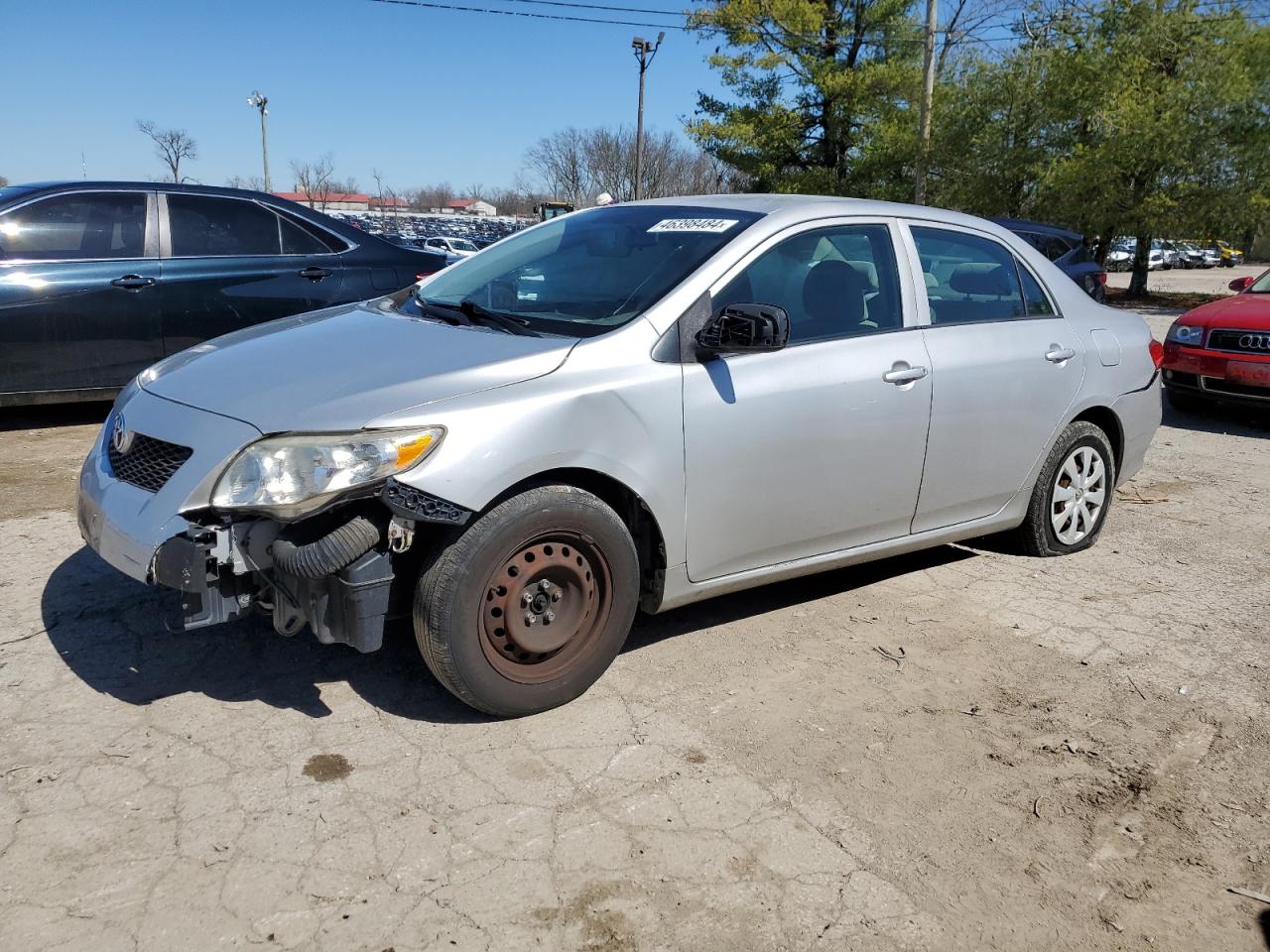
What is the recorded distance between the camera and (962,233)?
4.48 meters

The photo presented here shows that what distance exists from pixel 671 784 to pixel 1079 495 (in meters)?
3.05

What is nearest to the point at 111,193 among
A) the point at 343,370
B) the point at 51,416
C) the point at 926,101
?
the point at 51,416

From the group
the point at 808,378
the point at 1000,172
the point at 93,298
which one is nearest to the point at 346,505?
the point at 808,378

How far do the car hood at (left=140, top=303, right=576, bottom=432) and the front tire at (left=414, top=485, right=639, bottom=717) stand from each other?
41 cm

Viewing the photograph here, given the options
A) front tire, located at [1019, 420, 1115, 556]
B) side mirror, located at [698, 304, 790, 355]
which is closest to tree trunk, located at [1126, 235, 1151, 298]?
front tire, located at [1019, 420, 1115, 556]

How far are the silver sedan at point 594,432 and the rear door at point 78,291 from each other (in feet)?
10.1

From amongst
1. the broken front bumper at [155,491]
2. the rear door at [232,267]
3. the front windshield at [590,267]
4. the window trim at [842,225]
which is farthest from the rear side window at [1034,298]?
the rear door at [232,267]

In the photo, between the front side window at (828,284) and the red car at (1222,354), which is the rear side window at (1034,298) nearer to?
the front side window at (828,284)

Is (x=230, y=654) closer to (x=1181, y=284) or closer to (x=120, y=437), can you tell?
(x=120, y=437)

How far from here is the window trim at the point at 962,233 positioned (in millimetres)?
4152

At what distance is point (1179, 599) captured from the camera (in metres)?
4.57

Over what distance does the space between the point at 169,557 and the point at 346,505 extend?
1.63 feet

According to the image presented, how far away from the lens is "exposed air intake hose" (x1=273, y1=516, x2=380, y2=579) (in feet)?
9.04

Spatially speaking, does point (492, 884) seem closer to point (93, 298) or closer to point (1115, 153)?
point (93, 298)
